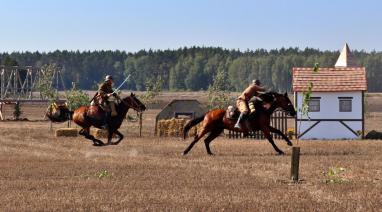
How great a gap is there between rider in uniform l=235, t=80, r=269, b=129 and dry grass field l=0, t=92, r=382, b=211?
53.3 inches

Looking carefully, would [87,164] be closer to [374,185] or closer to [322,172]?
[322,172]

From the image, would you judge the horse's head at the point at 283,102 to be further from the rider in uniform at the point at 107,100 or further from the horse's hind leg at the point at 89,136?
the horse's hind leg at the point at 89,136

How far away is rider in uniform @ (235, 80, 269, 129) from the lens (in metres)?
25.5

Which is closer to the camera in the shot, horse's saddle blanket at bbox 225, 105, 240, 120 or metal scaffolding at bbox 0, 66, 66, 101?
horse's saddle blanket at bbox 225, 105, 240, 120

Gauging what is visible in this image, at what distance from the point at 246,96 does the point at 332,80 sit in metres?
17.4

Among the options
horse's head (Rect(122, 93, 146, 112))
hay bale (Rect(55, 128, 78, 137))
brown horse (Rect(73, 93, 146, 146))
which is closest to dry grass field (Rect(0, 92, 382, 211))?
brown horse (Rect(73, 93, 146, 146))

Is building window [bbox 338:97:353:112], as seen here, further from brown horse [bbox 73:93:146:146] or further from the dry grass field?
brown horse [bbox 73:93:146:146]

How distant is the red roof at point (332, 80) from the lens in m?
41.2

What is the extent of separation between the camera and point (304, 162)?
2200 centimetres

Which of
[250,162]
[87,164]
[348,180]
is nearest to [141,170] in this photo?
[87,164]

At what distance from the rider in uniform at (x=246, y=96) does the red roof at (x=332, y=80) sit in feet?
50.5

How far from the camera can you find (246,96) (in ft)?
83.9

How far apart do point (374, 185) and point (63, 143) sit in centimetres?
1928

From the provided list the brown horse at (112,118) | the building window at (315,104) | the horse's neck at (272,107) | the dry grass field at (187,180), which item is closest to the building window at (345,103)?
the building window at (315,104)
